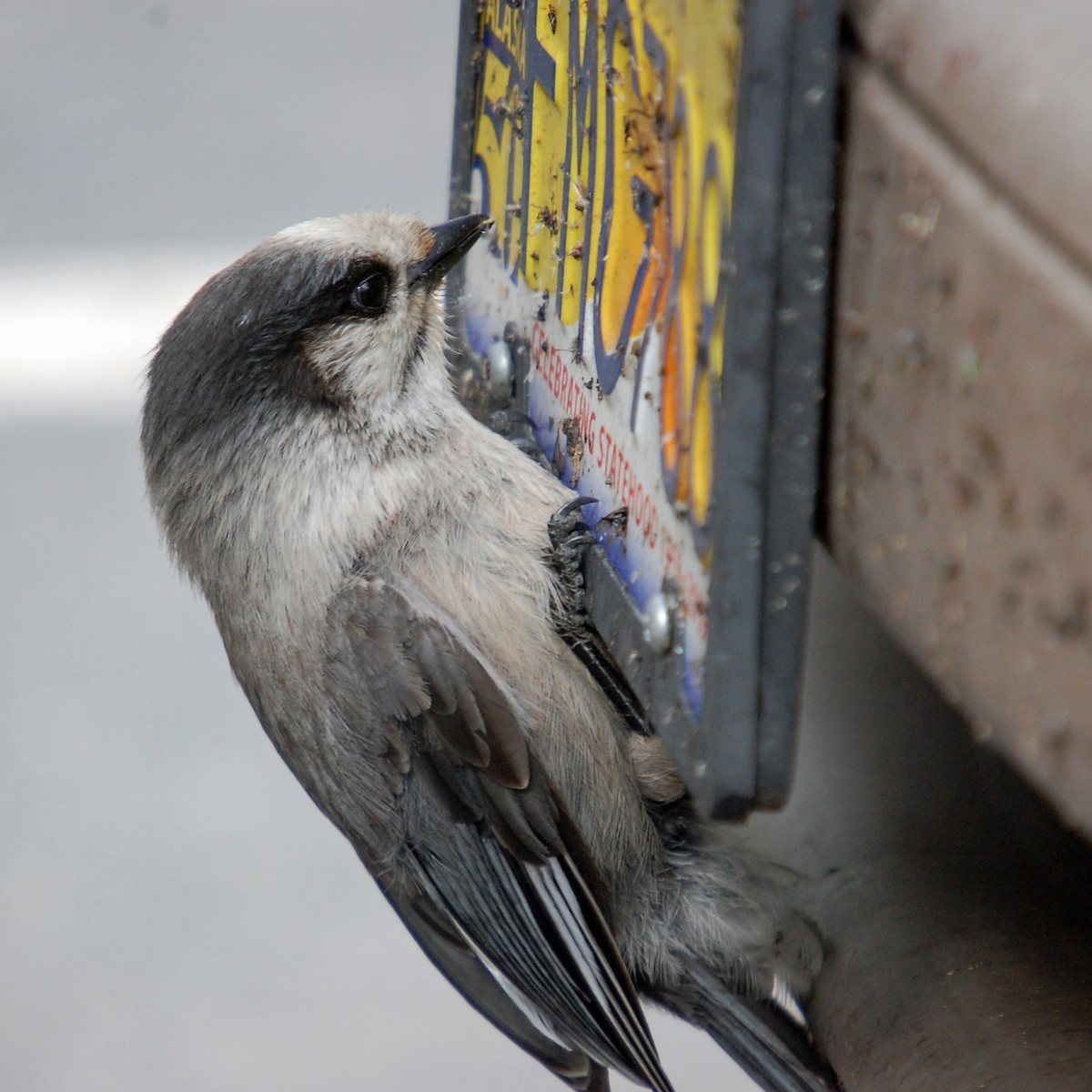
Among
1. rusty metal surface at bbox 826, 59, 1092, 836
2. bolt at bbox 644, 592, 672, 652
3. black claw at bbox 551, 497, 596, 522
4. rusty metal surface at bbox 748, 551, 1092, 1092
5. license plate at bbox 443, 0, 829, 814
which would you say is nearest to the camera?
rusty metal surface at bbox 826, 59, 1092, 836

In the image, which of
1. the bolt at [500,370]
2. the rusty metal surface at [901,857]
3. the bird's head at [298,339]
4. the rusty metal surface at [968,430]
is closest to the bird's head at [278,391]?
the bird's head at [298,339]

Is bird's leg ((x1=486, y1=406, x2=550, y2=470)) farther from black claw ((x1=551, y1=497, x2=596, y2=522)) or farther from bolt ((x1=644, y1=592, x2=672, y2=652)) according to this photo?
bolt ((x1=644, y1=592, x2=672, y2=652))

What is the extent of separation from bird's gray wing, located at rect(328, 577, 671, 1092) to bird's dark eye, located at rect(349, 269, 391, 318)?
0.43 meters

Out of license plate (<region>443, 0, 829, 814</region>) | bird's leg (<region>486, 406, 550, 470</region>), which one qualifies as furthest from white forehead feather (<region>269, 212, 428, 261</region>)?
bird's leg (<region>486, 406, 550, 470</region>)

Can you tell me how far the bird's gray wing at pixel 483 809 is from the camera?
1697mm

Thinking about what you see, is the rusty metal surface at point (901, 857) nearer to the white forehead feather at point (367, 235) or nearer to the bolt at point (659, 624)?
the bolt at point (659, 624)

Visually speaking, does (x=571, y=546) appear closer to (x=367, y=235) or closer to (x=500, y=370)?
(x=500, y=370)

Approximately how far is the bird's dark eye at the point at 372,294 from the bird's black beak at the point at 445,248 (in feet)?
0.16

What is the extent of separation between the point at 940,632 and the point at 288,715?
123cm

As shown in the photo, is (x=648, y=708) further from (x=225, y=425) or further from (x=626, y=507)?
(x=225, y=425)

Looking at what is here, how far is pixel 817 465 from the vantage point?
96 centimetres

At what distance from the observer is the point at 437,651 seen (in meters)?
1.69

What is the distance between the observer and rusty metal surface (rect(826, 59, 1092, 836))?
2.26 feet

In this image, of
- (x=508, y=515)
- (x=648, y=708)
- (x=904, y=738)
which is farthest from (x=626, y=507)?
(x=904, y=738)
